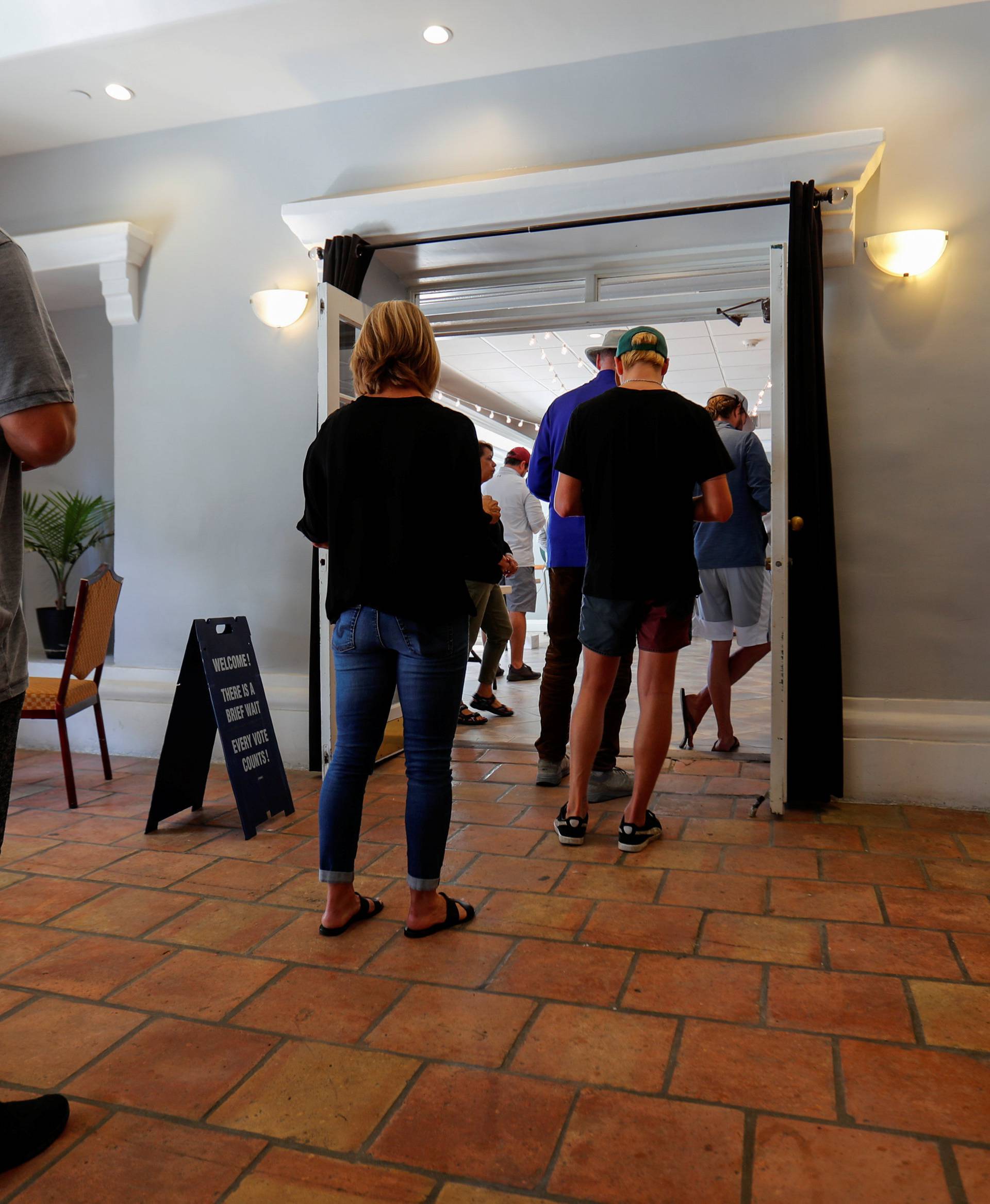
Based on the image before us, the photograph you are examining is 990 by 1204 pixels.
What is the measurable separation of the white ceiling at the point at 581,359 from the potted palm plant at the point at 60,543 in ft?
13.0

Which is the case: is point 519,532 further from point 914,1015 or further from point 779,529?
point 914,1015

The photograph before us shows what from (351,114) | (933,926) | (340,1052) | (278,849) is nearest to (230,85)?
(351,114)

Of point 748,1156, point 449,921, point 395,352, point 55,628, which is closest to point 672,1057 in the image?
point 748,1156

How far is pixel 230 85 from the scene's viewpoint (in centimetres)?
407

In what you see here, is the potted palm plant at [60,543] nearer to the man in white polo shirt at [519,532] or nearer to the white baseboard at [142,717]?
the white baseboard at [142,717]

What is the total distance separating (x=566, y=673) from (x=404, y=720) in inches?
62.7

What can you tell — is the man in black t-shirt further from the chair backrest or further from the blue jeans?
the chair backrest

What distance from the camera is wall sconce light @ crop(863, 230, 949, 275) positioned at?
3.41 m

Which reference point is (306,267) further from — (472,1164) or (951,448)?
(472,1164)

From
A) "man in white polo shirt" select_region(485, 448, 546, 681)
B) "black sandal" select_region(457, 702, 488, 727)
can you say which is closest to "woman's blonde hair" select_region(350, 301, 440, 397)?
"black sandal" select_region(457, 702, 488, 727)

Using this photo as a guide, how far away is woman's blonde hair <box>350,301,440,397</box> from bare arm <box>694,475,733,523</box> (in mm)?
1026

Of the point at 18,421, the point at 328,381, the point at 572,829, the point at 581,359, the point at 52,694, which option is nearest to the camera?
the point at 18,421

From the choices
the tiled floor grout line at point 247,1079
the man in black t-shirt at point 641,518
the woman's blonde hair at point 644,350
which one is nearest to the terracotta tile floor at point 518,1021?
the tiled floor grout line at point 247,1079

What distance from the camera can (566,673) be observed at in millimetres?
3641
